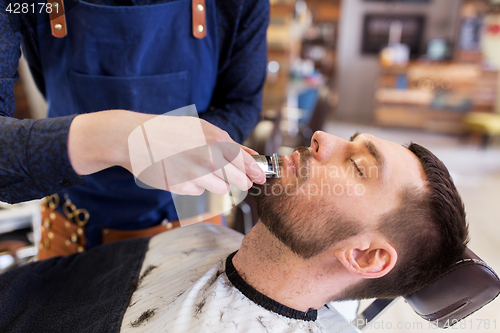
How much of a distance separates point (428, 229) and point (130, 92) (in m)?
0.97

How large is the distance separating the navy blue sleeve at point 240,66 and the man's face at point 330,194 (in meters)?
0.32

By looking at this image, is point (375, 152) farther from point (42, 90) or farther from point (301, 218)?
point (42, 90)

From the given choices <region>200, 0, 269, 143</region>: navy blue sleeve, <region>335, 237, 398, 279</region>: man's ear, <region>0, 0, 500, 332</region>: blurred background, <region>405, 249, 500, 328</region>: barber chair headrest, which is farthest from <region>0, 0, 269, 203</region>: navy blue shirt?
<region>0, 0, 500, 332</region>: blurred background

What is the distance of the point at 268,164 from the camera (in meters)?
0.90

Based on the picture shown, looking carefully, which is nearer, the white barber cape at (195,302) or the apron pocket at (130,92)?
the white barber cape at (195,302)

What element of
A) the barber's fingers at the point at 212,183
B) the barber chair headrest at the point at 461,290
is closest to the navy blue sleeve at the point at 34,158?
the barber's fingers at the point at 212,183

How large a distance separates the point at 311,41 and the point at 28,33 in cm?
803

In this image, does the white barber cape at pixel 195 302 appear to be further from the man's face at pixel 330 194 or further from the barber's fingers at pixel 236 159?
the barber's fingers at pixel 236 159

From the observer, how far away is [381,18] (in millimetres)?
7832

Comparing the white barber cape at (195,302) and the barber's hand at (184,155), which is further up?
the barber's hand at (184,155)

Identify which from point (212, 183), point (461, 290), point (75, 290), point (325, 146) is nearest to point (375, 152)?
point (325, 146)

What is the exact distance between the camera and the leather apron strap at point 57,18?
1022 millimetres

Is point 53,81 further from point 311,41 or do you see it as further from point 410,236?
point 311,41

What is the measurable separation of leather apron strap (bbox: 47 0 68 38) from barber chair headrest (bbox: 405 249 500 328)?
1267mm
